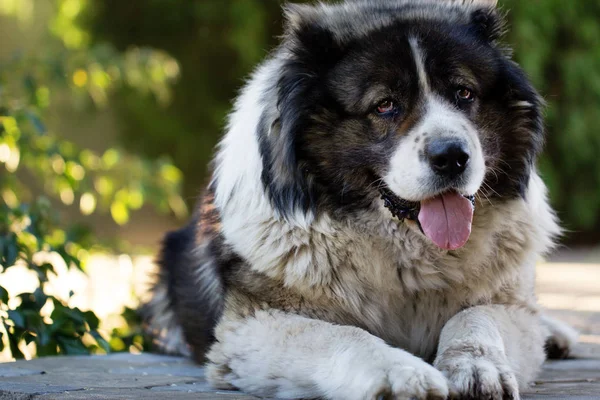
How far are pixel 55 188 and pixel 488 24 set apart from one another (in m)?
2.93

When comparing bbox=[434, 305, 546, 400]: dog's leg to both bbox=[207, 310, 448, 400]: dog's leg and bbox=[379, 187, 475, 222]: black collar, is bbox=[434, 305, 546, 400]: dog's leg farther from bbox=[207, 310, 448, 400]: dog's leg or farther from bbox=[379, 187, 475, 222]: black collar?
bbox=[379, 187, 475, 222]: black collar

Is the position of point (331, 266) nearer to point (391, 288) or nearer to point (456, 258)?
point (391, 288)

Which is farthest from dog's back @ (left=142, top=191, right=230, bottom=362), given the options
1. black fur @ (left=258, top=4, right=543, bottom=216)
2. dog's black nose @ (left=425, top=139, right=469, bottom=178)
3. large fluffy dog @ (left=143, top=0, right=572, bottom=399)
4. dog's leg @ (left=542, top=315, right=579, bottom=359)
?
dog's leg @ (left=542, top=315, right=579, bottom=359)

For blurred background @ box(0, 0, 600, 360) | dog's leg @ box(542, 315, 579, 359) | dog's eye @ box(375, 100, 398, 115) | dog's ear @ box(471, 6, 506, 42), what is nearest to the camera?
dog's eye @ box(375, 100, 398, 115)

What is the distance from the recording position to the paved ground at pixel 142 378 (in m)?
2.79

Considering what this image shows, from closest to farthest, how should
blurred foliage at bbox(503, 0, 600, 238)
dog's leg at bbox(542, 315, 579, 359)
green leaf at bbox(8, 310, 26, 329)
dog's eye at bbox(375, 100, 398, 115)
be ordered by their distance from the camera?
1. dog's eye at bbox(375, 100, 398, 115)
2. green leaf at bbox(8, 310, 26, 329)
3. dog's leg at bbox(542, 315, 579, 359)
4. blurred foliage at bbox(503, 0, 600, 238)

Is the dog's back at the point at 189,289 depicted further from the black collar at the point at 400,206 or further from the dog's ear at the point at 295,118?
the black collar at the point at 400,206

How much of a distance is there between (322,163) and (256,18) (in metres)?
7.14

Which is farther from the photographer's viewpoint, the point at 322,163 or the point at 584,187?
the point at 584,187

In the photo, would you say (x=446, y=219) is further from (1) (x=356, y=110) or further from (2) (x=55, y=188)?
(2) (x=55, y=188)

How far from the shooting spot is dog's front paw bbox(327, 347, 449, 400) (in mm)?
2422

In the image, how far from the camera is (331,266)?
3.08 metres

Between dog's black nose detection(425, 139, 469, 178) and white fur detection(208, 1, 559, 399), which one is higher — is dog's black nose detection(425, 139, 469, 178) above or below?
above

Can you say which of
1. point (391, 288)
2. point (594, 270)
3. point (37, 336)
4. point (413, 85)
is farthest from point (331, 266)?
point (594, 270)
